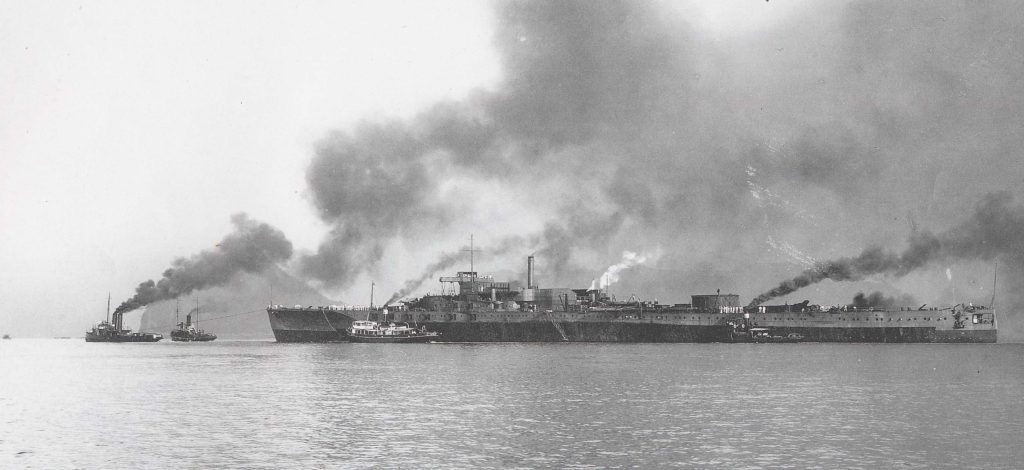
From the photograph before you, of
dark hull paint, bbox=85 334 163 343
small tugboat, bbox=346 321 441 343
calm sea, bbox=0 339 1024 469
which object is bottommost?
calm sea, bbox=0 339 1024 469

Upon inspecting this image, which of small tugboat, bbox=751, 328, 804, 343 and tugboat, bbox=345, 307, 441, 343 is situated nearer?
small tugboat, bbox=751, 328, 804, 343

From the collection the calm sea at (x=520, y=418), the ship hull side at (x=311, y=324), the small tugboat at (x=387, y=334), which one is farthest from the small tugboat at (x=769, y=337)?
the ship hull side at (x=311, y=324)

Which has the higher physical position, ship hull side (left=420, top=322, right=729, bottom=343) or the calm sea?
ship hull side (left=420, top=322, right=729, bottom=343)

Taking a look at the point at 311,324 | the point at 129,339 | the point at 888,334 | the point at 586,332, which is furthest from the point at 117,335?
the point at 888,334

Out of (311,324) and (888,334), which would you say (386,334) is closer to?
(311,324)

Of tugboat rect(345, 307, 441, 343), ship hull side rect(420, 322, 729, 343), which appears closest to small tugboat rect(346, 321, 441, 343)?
tugboat rect(345, 307, 441, 343)

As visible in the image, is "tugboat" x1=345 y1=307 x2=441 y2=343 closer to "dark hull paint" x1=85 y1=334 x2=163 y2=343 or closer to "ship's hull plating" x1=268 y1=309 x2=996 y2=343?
"ship's hull plating" x1=268 y1=309 x2=996 y2=343

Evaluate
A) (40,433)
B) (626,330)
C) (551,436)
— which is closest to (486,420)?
(551,436)
